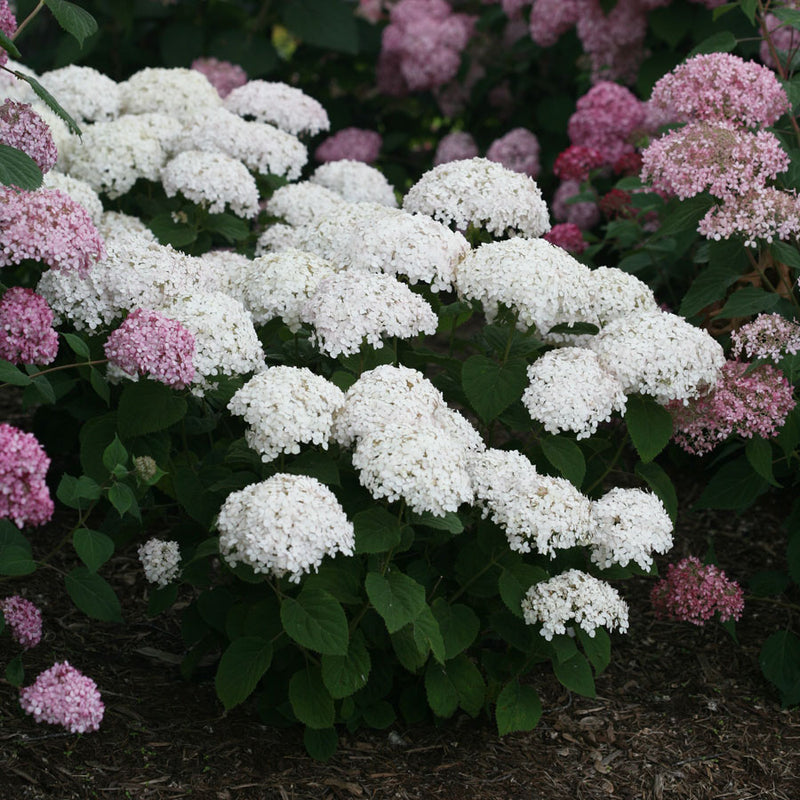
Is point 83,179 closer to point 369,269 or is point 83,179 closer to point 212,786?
point 369,269

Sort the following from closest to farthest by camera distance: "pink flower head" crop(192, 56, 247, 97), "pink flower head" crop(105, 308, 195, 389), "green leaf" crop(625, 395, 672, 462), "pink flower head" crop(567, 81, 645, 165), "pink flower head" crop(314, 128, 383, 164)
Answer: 1. "pink flower head" crop(105, 308, 195, 389)
2. "green leaf" crop(625, 395, 672, 462)
3. "pink flower head" crop(567, 81, 645, 165)
4. "pink flower head" crop(192, 56, 247, 97)
5. "pink flower head" crop(314, 128, 383, 164)

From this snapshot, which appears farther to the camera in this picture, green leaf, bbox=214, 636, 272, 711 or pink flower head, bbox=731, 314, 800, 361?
pink flower head, bbox=731, 314, 800, 361

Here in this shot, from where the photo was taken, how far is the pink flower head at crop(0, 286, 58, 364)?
8.08 ft

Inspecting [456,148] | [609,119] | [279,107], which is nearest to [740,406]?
[279,107]

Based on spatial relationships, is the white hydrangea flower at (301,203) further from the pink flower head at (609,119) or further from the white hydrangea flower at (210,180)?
the pink flower head at (609,119)

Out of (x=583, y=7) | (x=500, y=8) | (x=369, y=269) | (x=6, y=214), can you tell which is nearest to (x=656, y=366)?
(x=369, y=269)

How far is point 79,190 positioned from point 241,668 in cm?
180

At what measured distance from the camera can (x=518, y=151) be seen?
20.5 feet

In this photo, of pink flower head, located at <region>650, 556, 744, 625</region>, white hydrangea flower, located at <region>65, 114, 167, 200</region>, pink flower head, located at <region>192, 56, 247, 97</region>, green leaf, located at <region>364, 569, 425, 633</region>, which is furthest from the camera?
pink flower head, located at <region>192, 56, 247, 97</region>

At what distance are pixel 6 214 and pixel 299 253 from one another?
2.59 feet

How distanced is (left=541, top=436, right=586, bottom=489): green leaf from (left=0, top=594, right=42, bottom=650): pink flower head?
132 centimetres

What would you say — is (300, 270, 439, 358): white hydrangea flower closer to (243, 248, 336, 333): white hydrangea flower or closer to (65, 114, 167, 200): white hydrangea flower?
(243, 248, 336, 333): white hydrangea flower

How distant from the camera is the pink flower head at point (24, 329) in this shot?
2.46 meters

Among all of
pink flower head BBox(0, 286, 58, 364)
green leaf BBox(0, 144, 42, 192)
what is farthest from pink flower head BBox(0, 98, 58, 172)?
pink flower head BBox(0, 286, 58, 364)
